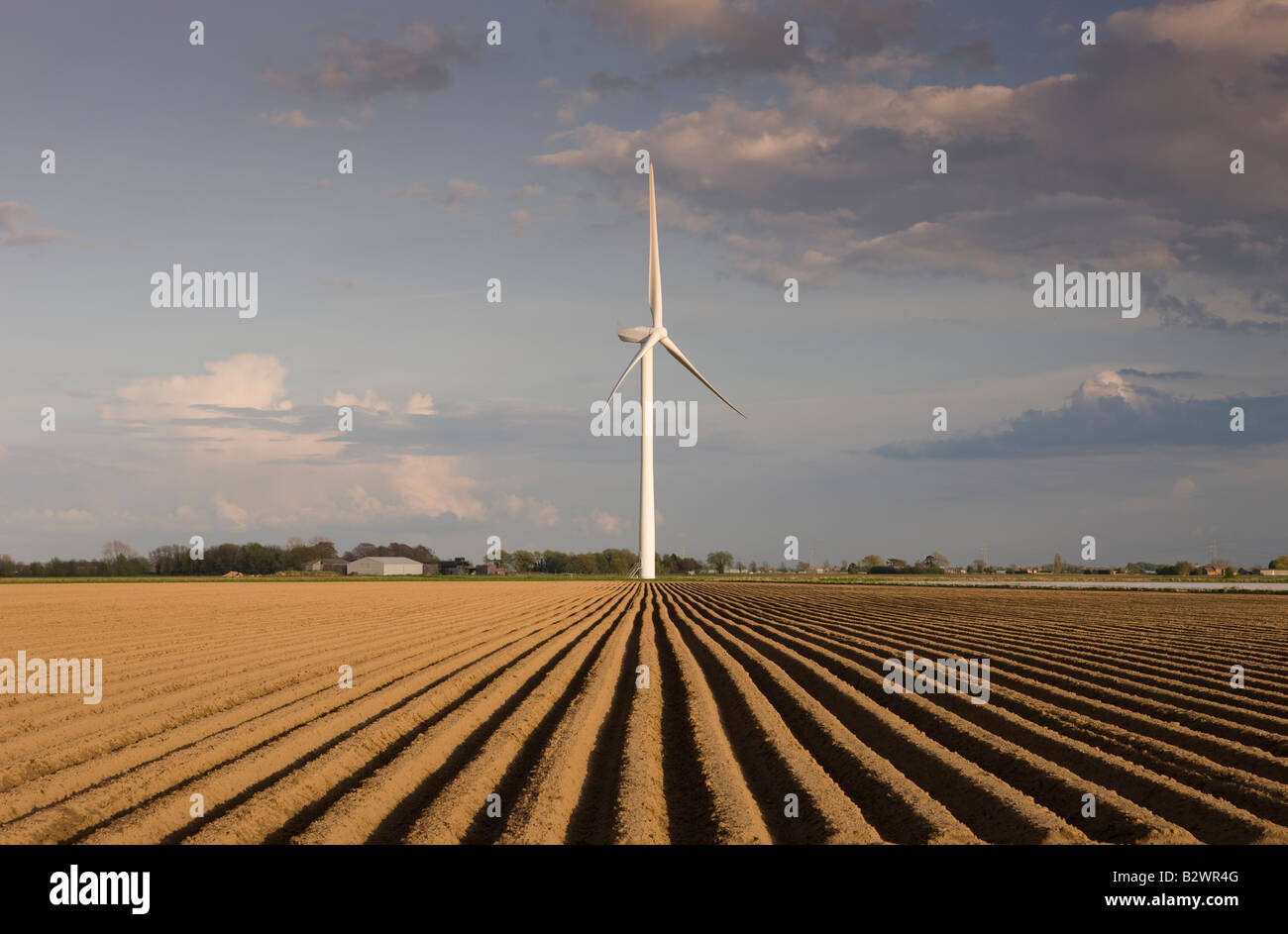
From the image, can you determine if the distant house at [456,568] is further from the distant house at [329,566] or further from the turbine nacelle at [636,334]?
the turbine nacelle at [636,334]

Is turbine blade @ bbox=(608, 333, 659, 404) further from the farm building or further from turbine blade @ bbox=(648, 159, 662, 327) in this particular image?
the farm building

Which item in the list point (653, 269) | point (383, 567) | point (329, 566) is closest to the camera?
point (653, 269)

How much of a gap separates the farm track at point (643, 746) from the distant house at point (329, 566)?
125m

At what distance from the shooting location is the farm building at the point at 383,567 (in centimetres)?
13812

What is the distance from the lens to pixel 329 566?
14362 cm

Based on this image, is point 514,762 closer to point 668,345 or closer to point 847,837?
point 847,837

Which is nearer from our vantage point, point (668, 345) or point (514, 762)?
point (514, 762)

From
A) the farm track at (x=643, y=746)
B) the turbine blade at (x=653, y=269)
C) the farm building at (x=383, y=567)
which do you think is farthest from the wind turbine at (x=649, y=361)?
the farm building at (x=383, y=567)

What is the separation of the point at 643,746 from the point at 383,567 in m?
135

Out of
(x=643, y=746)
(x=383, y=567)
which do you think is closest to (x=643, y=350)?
(x=643, y=746)

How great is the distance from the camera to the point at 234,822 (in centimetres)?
700

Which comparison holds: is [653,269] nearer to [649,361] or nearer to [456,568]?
[649,361]

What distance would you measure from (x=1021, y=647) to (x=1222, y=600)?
30.9 metres
